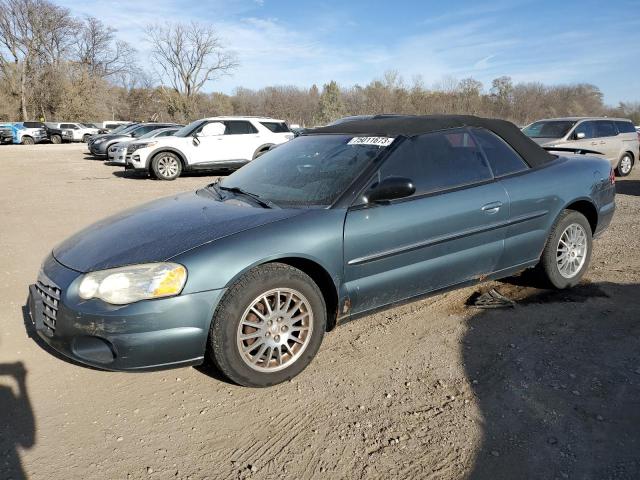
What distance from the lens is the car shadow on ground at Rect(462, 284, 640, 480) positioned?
228cm

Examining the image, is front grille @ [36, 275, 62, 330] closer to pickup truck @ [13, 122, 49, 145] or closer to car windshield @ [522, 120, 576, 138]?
car windshield @ [522, 120, 576, 138]

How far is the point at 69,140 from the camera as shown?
134ft

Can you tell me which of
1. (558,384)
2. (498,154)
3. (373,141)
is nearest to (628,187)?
(498,154)

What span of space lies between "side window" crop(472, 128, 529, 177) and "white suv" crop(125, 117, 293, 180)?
9.66 meters

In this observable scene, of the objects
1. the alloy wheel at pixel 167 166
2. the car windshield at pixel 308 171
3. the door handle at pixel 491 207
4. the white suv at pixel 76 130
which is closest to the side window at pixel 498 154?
the door handle at pixel 491 207

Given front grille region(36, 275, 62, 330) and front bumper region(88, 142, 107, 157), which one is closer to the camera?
front grille region(36, 275, 62, 330)

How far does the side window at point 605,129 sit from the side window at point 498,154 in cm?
1059

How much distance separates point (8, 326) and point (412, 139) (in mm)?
3403

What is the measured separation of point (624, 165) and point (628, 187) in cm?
251

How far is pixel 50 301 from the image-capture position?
2812mm

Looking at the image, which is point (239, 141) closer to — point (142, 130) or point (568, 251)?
point (142, 130)

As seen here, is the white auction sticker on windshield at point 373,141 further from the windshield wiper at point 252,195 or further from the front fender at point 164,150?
the front fender at point 164,150

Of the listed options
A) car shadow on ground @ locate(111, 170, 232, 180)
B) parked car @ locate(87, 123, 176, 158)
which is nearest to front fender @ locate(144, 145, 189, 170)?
car shadow on ground @ locate(111, 170, 232, 180)

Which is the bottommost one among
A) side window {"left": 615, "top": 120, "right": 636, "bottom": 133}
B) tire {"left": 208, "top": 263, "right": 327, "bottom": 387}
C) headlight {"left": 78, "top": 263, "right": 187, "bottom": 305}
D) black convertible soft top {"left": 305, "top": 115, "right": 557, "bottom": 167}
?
tire {"left": 208, "top": 263, "right": 327, "bottom": 387}
